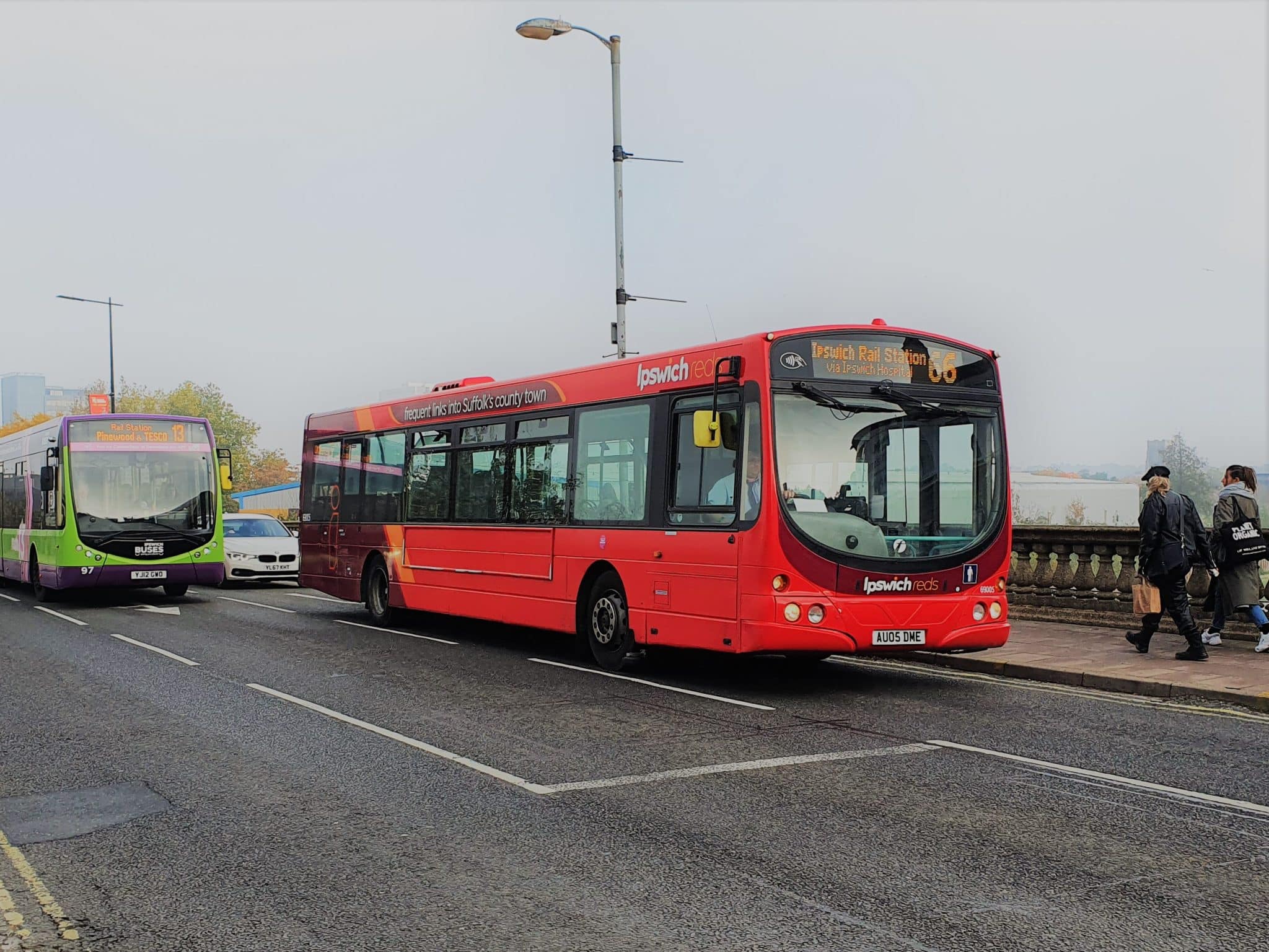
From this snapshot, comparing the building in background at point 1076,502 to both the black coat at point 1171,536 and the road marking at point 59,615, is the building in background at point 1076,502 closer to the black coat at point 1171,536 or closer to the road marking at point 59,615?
the black coat at point 1171,536

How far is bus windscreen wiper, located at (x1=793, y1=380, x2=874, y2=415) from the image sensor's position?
10.6 meters

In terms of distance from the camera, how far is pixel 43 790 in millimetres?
7148

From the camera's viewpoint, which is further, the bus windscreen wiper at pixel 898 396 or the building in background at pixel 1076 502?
the building in background at pixel 1076 502

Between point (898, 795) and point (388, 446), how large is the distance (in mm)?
11474

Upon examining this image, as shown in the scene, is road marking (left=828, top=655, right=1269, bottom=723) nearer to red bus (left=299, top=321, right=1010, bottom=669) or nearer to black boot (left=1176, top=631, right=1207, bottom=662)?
red bus (left=299, top=321, right=1010, bottom=669)

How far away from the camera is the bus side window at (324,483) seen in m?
18.8

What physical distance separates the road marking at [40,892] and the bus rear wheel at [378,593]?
11078 mm

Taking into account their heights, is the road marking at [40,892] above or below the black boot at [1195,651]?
below

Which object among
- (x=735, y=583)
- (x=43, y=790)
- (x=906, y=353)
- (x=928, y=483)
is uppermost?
(x=906, y=353)

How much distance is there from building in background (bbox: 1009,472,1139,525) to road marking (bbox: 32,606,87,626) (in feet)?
42.7

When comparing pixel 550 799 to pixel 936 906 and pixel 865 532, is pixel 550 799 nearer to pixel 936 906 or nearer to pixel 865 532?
pixel 936 906

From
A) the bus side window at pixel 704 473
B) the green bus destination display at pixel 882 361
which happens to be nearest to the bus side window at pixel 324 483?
the bus side window at pixel 704 473

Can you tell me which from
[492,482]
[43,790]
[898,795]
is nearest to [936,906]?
[898,795]

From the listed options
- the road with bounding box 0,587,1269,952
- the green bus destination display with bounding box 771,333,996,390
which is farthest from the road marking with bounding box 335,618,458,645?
the green bus destination display with bounding box 771,333,996,390
